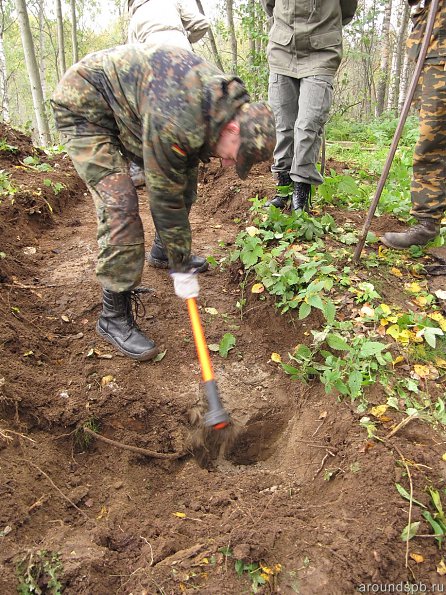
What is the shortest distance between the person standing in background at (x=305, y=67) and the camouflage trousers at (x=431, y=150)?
719 mm

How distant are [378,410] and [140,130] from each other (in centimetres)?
188

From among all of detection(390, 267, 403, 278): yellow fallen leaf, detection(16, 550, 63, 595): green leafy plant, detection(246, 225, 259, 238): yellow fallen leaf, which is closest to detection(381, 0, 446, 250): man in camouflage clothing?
detection(390, 267, 403, 278): yellow fallen leaf

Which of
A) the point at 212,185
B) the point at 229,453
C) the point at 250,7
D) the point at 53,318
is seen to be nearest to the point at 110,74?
the point at 53,318

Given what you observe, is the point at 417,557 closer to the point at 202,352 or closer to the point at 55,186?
the point at 202,352

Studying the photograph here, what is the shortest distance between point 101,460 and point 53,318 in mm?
1158

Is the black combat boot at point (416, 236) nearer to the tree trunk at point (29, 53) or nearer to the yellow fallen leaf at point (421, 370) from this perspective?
the yellow fallen leaf at point (421, 370)

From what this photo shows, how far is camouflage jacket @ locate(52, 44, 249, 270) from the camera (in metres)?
1.93

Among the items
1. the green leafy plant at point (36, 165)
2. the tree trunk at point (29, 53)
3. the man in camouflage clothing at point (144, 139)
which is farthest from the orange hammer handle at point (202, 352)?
the tree trunk at point (29, 53)

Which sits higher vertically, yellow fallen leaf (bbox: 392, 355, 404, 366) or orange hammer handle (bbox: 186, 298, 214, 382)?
orange hammer handle (bbox: 186, 298, 214, 382)

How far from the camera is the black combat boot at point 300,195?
12.0 ft

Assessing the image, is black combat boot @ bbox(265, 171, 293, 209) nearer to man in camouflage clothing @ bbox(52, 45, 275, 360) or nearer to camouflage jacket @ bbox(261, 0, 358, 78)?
camouflage jacket @ bbox(261, 0, 358, 78)

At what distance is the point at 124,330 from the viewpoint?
2.76 m

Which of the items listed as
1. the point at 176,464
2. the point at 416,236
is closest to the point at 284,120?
the point at 416,236

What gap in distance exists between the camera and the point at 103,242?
2.52 meters
